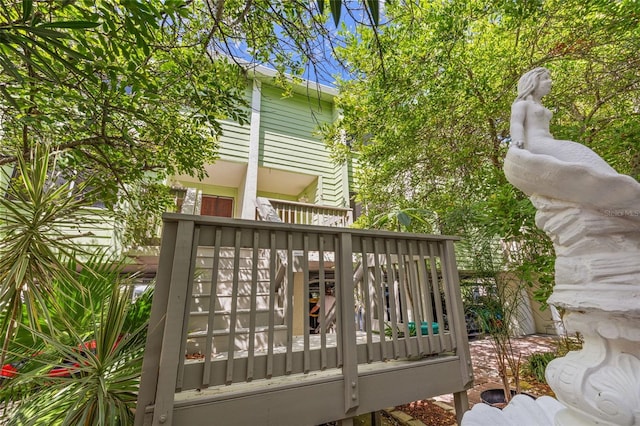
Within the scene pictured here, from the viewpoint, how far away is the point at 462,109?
4535 millimetres

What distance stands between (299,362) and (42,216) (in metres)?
1.96

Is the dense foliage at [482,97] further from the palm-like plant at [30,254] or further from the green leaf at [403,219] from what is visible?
the palm-like plant at [30,254]

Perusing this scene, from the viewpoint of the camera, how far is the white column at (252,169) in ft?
20.2

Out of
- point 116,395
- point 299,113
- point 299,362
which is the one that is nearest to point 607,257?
point 299,362

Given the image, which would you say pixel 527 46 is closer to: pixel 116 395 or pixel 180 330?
pixel 180 330

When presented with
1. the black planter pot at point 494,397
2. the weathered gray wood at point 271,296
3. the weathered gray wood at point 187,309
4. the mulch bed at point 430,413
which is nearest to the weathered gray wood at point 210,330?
the weathered gray wood at point 187,309

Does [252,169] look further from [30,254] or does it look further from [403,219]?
[30,254]

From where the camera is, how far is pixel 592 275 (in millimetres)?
1224

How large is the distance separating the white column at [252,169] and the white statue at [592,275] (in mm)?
5221

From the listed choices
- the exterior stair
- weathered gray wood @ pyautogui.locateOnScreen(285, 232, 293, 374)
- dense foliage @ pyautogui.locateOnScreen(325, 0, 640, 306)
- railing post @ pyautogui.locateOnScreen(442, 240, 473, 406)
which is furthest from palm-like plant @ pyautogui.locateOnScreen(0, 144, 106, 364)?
dense foliage @ pyautogui.locateOnScreen(325, 0, 640, 306)

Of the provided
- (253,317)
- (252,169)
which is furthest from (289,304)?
(252,169)

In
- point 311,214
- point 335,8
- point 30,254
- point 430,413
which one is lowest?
point 430,413

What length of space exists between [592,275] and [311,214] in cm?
513

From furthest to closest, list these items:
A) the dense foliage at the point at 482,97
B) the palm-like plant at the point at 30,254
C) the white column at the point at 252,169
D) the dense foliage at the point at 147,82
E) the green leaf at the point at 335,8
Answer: the white column at the point at 252,169 → the dense foliage at the point at 482,97 → the dense foliage at the point at 147,82 → the palm-like plant at the point at 30,254 → the green leaf at the point at 335,8
